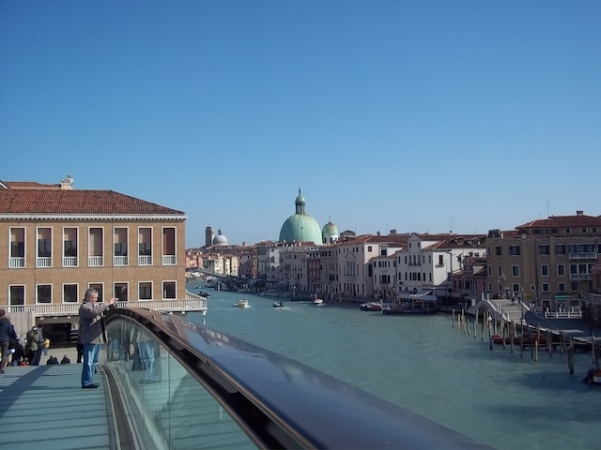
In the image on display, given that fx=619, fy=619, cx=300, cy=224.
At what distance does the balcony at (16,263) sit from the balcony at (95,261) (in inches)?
64.1

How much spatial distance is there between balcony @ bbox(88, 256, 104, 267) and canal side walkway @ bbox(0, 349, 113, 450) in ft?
41.2

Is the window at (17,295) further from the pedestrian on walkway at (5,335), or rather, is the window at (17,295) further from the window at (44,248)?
the pedestrian on walkway at (5,335)

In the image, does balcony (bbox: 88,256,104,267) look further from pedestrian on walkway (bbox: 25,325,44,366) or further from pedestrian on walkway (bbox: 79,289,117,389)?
pedestrian on walkway (bbox: 79,289,117,389)

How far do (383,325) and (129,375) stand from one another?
26.0 metres

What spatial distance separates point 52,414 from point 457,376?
14143 mm

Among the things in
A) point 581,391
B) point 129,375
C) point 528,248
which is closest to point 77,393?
point 129,375

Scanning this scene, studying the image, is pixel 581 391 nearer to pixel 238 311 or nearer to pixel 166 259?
pixel 166 259

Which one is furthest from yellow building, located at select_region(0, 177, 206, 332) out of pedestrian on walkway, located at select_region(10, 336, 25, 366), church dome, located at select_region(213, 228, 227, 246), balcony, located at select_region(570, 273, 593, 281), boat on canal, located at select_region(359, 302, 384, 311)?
church dome, located at select_region(213, 228, 227, 246)

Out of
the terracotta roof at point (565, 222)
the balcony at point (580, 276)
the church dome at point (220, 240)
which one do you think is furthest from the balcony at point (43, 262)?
the church dome at point (220, 240)

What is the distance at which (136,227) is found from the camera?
16.7 m

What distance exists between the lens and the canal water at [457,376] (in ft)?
35.9

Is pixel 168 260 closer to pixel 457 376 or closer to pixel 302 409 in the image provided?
pixel 457 376

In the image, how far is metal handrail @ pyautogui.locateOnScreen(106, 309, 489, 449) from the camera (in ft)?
2.51

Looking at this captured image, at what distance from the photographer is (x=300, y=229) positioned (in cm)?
6694
